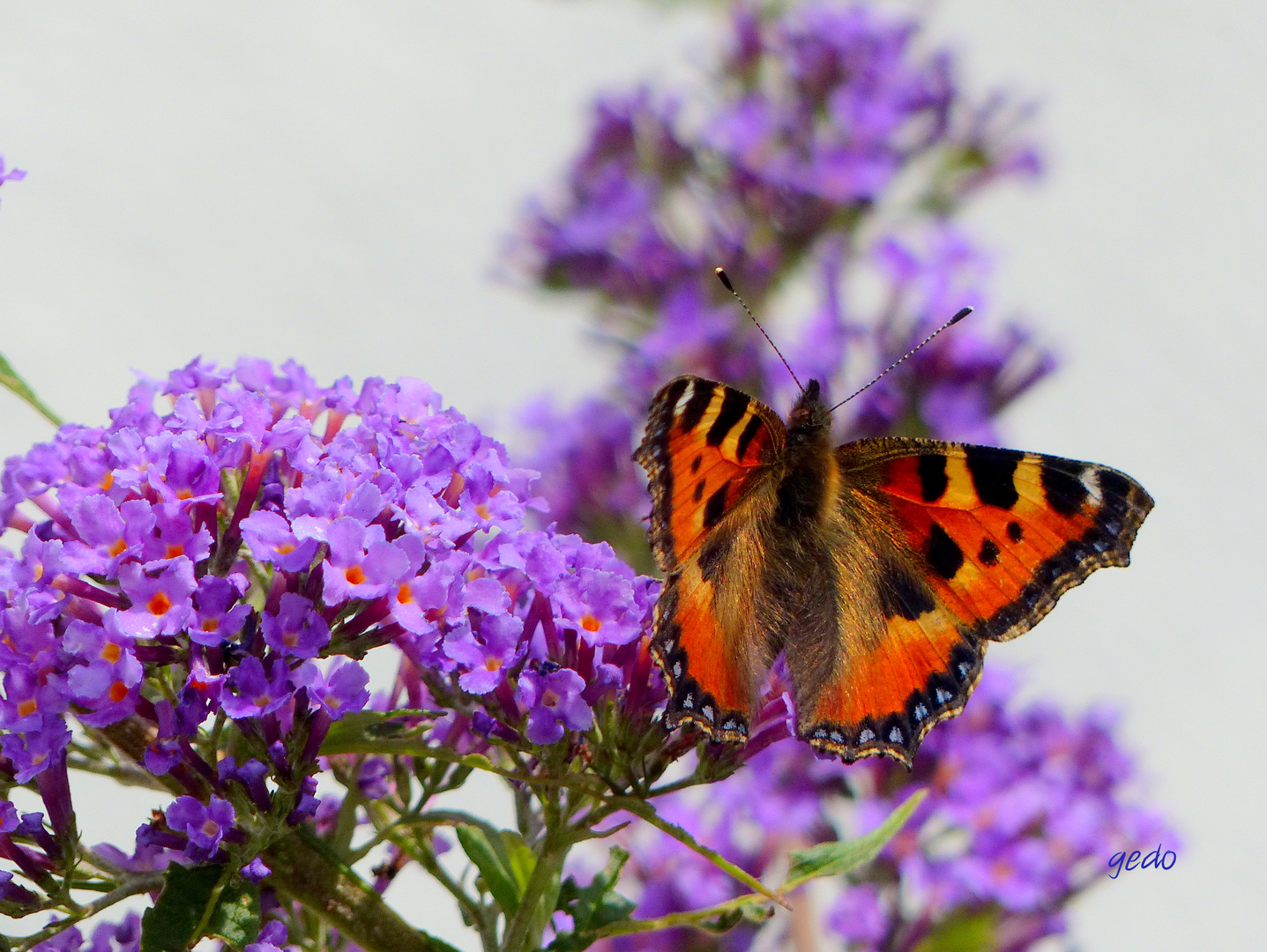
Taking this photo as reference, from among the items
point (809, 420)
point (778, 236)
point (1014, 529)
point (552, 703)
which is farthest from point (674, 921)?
point (778, 236)

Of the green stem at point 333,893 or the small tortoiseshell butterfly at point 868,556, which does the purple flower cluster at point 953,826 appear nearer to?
the small tortoiseshell butterfly at point 868,556

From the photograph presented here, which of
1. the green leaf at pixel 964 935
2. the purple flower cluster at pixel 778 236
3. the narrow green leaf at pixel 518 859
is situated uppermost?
the purple flower cluster at pixel 778 236

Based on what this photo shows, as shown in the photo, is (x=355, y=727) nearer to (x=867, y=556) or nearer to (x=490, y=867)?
(x=490, y=867)

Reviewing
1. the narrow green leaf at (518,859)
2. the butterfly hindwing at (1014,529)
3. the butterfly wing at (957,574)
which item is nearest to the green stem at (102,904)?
the narrow green leaf at (518,859)

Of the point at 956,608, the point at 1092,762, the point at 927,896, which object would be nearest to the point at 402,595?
the point at 956,608

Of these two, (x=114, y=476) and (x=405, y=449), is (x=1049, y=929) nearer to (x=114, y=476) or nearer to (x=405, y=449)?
(x=405, y=449)
